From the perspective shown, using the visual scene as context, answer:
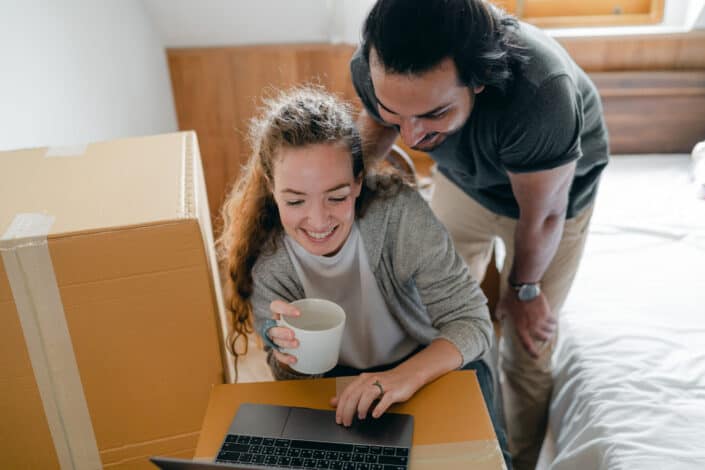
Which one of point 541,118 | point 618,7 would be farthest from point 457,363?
point 618,7

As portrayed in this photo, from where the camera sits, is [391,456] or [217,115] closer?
[391,456]

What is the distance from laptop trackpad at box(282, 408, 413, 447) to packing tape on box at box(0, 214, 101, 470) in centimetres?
36

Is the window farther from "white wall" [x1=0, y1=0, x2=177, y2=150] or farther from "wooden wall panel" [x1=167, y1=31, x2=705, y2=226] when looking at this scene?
"white wall" [x1=0, y1=0, x2=177, y2=150]

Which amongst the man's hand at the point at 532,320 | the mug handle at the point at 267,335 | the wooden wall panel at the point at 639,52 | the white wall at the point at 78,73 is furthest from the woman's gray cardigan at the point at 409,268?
the wooden wall panel at the point at 639,52

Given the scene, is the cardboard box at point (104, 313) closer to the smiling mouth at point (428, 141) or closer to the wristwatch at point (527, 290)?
the smiling mouth at point (428, 141)

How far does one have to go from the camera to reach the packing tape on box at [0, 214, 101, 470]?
87 cm

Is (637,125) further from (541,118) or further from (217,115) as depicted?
(217,115)

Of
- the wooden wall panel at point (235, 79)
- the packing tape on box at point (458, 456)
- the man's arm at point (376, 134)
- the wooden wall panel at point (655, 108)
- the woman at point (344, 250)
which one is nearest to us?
the packing tape on box at point (458, 456)

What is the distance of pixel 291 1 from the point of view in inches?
89.4

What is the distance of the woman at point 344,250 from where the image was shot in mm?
1066

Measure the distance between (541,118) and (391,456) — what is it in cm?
61

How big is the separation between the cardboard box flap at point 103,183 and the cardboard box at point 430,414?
0.29 meters

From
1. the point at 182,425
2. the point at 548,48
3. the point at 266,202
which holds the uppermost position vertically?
the point at 548,48

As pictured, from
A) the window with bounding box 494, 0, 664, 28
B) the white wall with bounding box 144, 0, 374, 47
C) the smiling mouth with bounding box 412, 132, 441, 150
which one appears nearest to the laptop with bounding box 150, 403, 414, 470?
the smiling mouth with bounding box 412, 132, 441, 150
